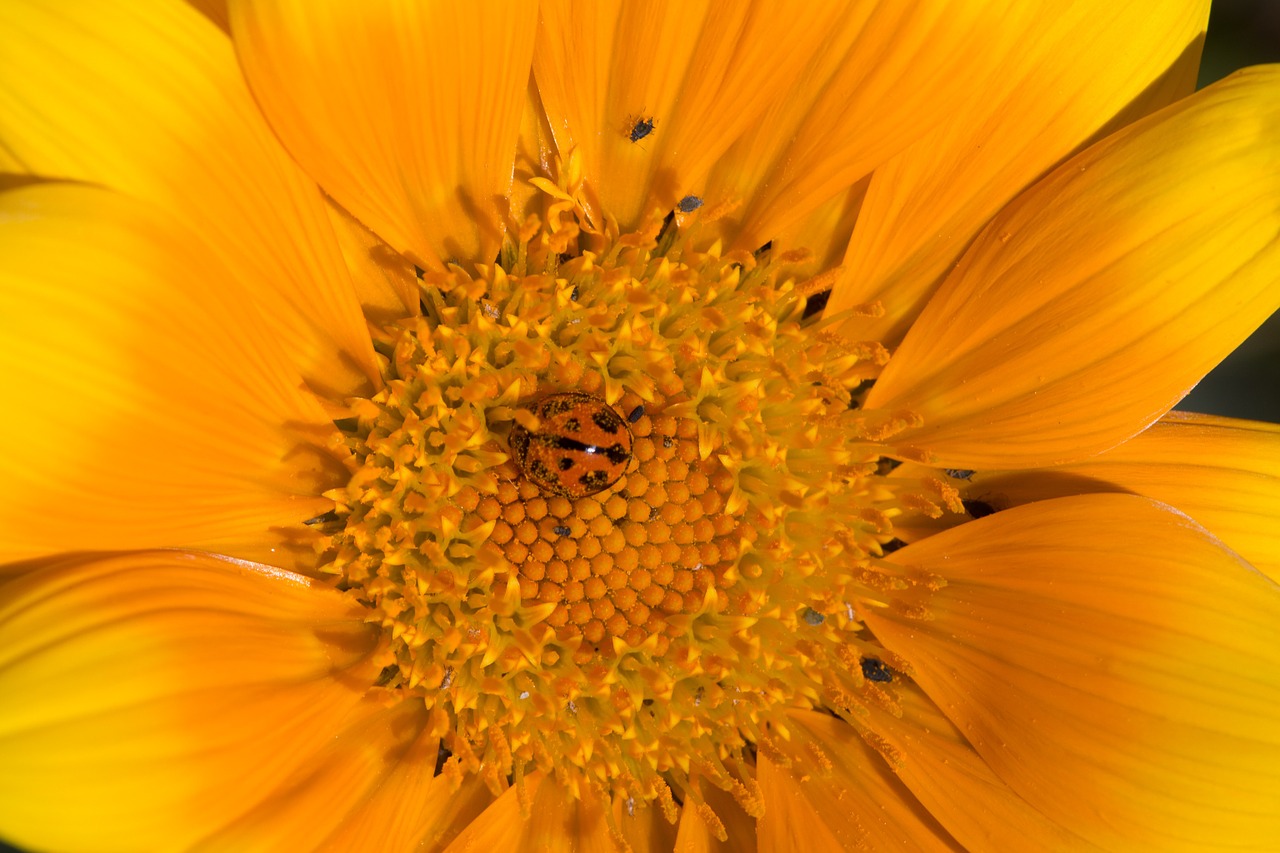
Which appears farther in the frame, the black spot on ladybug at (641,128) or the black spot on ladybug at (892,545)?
the black spot on ladybug at (892,545)

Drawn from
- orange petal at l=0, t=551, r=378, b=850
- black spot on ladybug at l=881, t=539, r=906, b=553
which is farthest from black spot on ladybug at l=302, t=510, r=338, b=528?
black spot on ladybug at l=881, t=539, r=906, b=553

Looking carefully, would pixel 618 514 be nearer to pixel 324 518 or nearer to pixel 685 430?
pixel 685 430

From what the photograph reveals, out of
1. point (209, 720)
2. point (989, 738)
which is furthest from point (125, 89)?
point (989, 738)

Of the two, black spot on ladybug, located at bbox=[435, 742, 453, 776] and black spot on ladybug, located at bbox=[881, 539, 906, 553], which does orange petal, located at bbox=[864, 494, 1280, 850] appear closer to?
black spot on ladybug, located at bbox=[881, 539, 906, 553]

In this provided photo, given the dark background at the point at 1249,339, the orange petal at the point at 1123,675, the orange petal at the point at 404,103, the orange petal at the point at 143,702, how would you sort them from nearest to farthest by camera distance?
the orange petal at the point at 143,702
the orange petal at the point at 404,103
the orange petal at the point at 1123,675
the dark background at the point at 1249,339

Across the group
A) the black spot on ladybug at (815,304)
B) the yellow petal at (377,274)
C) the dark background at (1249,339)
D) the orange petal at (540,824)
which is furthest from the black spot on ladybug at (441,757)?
the dark background at (1249,339)

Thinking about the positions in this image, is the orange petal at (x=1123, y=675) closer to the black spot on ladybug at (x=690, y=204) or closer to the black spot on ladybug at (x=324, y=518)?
the black spot on ladybug at (x=690, y=204)

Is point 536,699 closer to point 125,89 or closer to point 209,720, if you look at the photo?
point 209,720
